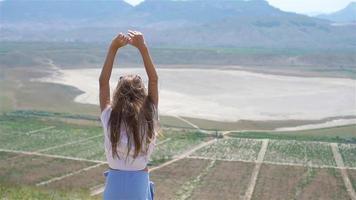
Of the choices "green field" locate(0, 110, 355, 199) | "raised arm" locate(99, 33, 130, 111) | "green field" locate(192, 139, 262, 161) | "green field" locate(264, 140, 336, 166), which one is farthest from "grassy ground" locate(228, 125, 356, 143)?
"raised arm" locate(99, 33, 130, 111)

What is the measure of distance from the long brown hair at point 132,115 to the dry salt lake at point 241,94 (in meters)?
32.2

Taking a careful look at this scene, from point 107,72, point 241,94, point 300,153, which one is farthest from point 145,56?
point 241,94

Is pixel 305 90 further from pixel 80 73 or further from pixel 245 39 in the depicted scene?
pixel 245 39

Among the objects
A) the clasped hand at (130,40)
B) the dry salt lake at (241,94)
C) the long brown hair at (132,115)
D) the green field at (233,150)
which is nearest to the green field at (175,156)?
the green field at (233,150)

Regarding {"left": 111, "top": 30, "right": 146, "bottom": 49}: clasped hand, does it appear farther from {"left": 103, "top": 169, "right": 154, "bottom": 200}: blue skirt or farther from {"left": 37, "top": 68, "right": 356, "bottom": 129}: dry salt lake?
{"left": 37, "top": 68, "right": 356, "bottom": 129}: dry salt lake

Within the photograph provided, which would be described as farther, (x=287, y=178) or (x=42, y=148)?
(x=42, y=148)

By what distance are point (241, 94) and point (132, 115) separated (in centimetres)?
4461

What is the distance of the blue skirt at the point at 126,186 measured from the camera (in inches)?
123

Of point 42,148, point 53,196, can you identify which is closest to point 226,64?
point 42,148

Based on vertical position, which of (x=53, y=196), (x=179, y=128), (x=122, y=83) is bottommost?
(x=179, y=128)

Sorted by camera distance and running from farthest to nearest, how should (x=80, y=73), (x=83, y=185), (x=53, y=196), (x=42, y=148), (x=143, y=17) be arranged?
(x=143, y=17), (x=80, y=73), (x=42, y=148), (x=83, y=185), (x=53, y=196)

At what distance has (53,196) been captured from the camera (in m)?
7.43

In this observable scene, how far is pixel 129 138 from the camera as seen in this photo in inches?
123

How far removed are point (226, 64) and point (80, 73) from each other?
878 inches
